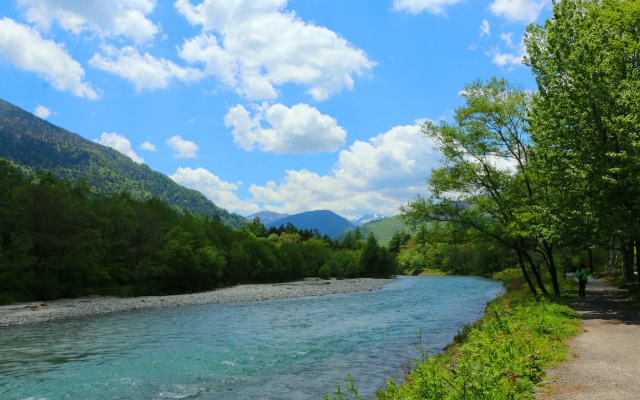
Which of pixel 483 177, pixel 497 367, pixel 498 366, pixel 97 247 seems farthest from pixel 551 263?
pixel 97 247

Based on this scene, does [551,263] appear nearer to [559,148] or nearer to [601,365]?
[559,148]

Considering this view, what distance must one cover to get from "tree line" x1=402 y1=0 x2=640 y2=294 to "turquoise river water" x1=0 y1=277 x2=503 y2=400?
358 inches

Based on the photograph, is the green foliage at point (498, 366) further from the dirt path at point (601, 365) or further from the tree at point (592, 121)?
the tree at point (592, 121)

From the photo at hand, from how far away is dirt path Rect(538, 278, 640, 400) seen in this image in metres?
9.92

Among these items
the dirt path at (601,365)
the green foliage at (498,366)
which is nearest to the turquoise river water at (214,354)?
the green foliage at (498,366)

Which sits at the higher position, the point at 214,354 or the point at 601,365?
the point at 601,365

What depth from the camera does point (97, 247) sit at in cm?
6831

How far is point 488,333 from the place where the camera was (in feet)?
59.6

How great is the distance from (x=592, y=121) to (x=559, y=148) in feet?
7.41

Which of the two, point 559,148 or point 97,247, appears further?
point 97,247

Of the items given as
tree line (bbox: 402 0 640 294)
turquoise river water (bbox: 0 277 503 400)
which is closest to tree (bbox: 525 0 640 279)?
tree line (bbox: 402 0 640 294)

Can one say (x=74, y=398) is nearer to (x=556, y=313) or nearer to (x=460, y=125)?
(x=556, y=313)

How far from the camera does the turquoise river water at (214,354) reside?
17.8m

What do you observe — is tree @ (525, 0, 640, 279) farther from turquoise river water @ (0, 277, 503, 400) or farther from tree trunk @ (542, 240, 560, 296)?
turquoise river water @ (0, 277, 503, 400)
